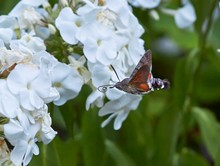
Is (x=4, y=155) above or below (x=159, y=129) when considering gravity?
above

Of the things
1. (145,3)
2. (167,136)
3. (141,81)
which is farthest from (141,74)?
(167,136)

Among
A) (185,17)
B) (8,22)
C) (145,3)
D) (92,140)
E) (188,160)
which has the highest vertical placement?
(8,22)

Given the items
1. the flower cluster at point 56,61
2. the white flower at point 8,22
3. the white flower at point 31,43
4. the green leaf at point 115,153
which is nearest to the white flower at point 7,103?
the flower cluster at point 56,61

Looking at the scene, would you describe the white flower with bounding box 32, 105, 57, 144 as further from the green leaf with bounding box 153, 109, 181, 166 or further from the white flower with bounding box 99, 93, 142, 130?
the green leaf with bounding box 153, 109, 181, 166

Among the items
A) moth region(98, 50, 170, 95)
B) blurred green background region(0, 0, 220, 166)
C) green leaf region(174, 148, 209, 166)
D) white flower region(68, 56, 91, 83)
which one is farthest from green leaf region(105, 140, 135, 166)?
moth region(98, 50, 170, 95)

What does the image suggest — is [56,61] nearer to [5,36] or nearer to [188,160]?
[5,36]

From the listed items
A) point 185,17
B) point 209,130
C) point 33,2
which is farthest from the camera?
point 209,130

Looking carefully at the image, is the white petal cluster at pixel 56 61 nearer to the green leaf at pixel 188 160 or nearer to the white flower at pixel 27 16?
the white flower at pixel 27 16

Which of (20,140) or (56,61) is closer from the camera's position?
(20,140)

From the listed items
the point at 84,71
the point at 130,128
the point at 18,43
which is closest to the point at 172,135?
the point at 130,128
